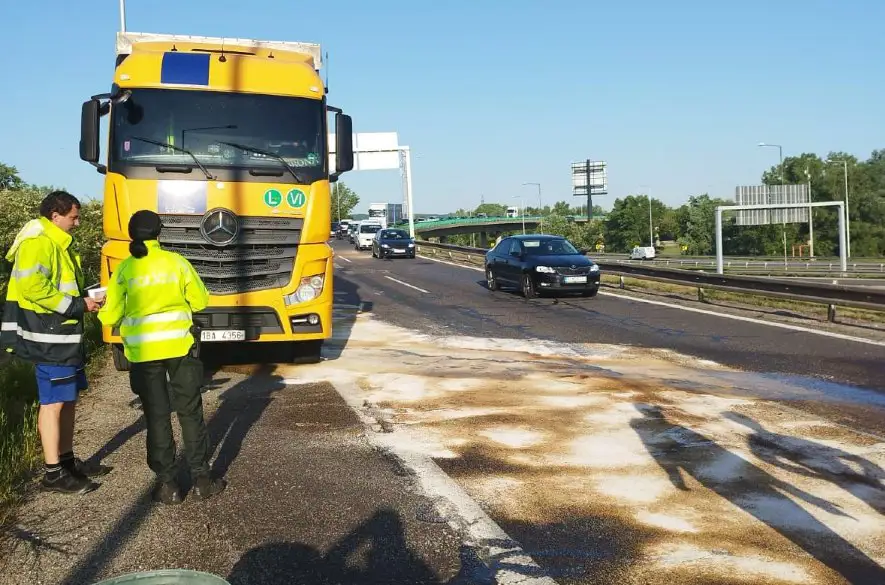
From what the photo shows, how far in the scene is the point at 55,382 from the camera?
17.4ft

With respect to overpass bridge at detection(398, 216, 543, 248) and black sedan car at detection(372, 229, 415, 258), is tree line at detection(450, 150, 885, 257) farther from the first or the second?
black sedan car at detection(372, 229, 415, 258)

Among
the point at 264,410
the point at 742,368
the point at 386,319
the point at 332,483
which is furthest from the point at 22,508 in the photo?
the point at 386,319

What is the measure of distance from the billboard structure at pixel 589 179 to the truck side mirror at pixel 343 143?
12774 centimetres

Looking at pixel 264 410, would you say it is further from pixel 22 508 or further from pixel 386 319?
pixel 386 319

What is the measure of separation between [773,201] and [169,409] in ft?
178

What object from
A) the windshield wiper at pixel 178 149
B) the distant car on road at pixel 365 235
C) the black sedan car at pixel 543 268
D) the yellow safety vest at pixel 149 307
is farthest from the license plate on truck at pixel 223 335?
the distant car on road at pixel 365 235

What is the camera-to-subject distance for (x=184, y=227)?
28.8ft

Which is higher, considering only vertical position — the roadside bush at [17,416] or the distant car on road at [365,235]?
the distant car on road at [365,235]

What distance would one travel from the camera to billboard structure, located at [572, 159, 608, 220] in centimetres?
13400

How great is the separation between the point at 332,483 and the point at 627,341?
7988 mm

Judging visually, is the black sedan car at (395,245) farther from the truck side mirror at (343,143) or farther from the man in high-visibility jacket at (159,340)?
the man in high-visibility jacket at (159,340)

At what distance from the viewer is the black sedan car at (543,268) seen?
19578 mm

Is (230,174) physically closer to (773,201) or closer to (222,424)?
(222,424)

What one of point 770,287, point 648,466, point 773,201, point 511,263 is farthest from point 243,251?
point 773,201
